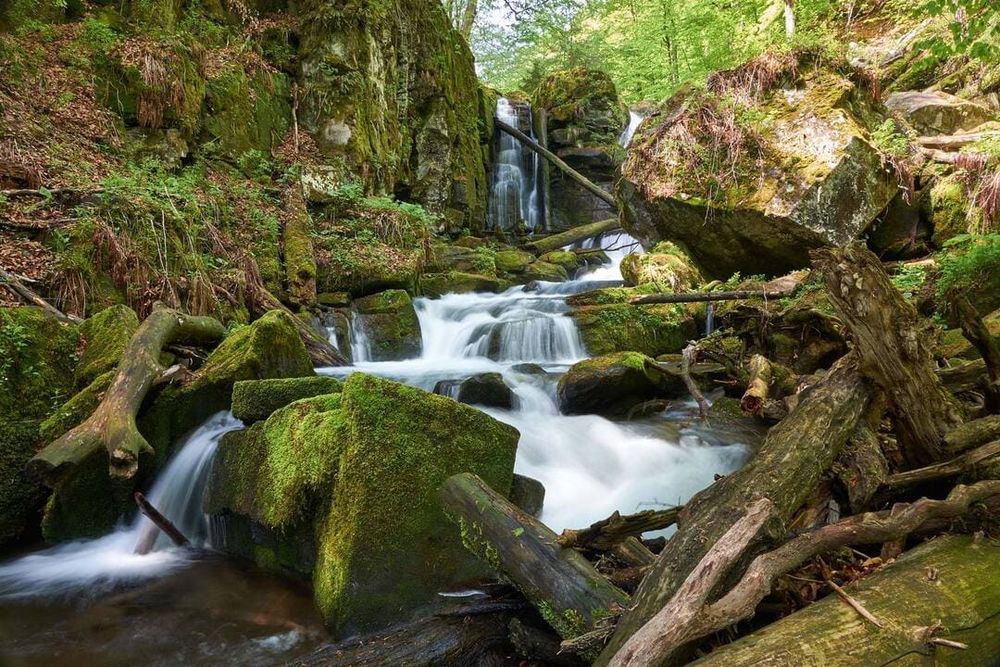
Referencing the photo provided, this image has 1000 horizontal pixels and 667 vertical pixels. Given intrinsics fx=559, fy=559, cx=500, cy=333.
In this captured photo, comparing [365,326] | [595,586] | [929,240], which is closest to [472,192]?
[365,326]

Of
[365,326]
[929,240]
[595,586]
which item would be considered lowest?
[595,586]

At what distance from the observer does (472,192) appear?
660 inches

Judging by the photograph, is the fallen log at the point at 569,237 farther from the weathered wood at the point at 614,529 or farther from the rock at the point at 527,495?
the weathered wood at the point at 614,529

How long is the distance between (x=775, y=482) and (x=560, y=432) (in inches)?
148

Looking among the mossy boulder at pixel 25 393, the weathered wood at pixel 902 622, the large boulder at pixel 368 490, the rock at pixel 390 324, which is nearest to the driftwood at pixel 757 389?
the weathered wood at pixel 902 622

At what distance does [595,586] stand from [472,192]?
50.6ft

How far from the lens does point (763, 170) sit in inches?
340

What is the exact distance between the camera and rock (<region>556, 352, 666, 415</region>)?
269 inches

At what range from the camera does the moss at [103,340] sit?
5062 millimetres

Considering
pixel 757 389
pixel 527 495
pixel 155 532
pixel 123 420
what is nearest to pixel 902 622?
pixel 757 389

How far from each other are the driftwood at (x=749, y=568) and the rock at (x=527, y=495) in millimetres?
2091

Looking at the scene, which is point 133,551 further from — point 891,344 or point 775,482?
point 891,344

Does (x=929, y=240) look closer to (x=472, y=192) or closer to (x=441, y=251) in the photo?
(x=441, y=251)

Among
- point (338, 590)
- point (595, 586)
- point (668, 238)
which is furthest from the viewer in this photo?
point (668, 238)
